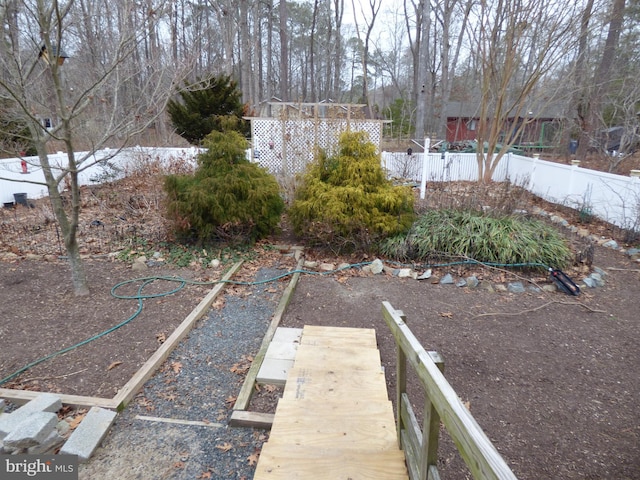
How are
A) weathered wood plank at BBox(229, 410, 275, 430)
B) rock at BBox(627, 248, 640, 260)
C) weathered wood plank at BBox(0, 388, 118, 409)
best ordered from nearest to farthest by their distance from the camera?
weathered wood plank at BBox(229, 410, 275, 430) → weathered wood plank at BBox(0, 388, 118, 409) → rock at BBox(627, 248, 640, 260)

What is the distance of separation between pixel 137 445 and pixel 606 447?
2759 millimetres

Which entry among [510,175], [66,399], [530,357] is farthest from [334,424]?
[510,175]

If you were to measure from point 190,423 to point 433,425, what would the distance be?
1715 mm

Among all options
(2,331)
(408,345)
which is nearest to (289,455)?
(408,345)

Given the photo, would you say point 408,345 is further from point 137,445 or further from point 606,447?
point 137,445

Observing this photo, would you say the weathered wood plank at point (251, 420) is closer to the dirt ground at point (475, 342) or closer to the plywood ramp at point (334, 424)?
the plywood ramp at point (334, 424)

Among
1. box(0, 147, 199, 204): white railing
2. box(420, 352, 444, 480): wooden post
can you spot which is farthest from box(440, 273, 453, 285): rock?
box(0, 147, 199, 204): white railing

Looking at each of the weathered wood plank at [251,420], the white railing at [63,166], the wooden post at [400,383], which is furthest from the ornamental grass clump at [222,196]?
the wooden post at [400,383]

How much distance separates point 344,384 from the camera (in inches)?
95.1

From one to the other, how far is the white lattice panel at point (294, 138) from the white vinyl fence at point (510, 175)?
17.2 inches

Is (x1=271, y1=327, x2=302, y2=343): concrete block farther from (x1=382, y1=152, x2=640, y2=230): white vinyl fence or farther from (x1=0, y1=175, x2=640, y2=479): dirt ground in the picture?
(x1=382, y1=152, x2=640, y2=230): white vinyl fence

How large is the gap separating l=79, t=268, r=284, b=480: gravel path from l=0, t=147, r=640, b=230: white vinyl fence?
3.06m

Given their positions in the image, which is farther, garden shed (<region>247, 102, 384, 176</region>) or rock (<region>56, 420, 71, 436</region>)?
garden shed (<region>247, 102, 384, 176</region>)

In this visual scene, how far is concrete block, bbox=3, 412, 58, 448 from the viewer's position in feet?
6.66
